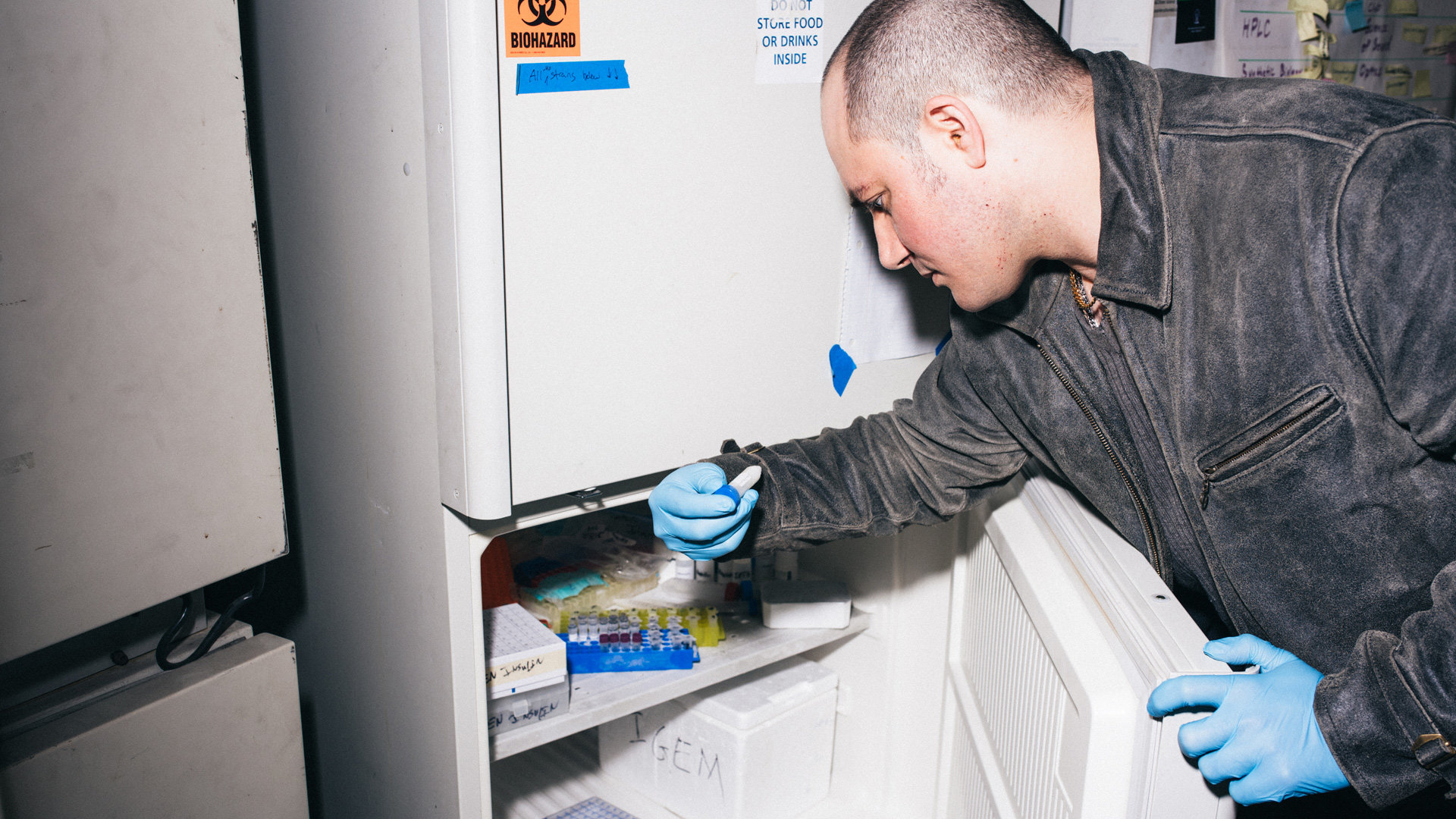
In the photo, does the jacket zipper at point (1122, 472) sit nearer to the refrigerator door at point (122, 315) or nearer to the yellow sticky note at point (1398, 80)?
the refrigerator door at point (122, 315)

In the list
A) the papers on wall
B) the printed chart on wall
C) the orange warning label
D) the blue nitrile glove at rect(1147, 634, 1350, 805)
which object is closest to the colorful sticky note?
the printed chart on wall

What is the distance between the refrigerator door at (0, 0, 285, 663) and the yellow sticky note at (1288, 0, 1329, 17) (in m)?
1.73

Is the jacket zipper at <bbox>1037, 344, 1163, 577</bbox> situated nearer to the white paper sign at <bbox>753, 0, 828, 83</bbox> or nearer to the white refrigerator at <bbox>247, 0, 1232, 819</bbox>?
the white refrigerator at <bbox>247, 0, 1232, 819</bbox>

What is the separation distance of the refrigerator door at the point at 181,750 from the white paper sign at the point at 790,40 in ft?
2.66

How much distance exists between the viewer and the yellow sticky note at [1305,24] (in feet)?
5.57

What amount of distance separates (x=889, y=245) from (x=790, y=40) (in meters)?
0.24

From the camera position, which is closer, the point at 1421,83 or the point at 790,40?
the point at 790,40

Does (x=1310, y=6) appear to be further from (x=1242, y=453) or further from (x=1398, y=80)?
(x=1242, y=453)

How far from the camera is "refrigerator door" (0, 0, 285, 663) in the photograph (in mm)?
753

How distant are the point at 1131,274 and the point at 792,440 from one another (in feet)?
1.42

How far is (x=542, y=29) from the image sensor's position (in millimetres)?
806

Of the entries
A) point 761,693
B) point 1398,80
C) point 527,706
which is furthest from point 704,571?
point 1398,80

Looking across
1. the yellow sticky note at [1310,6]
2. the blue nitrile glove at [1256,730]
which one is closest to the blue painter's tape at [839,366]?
the blue nitrile glove at [1256,730]

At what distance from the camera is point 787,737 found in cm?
144
